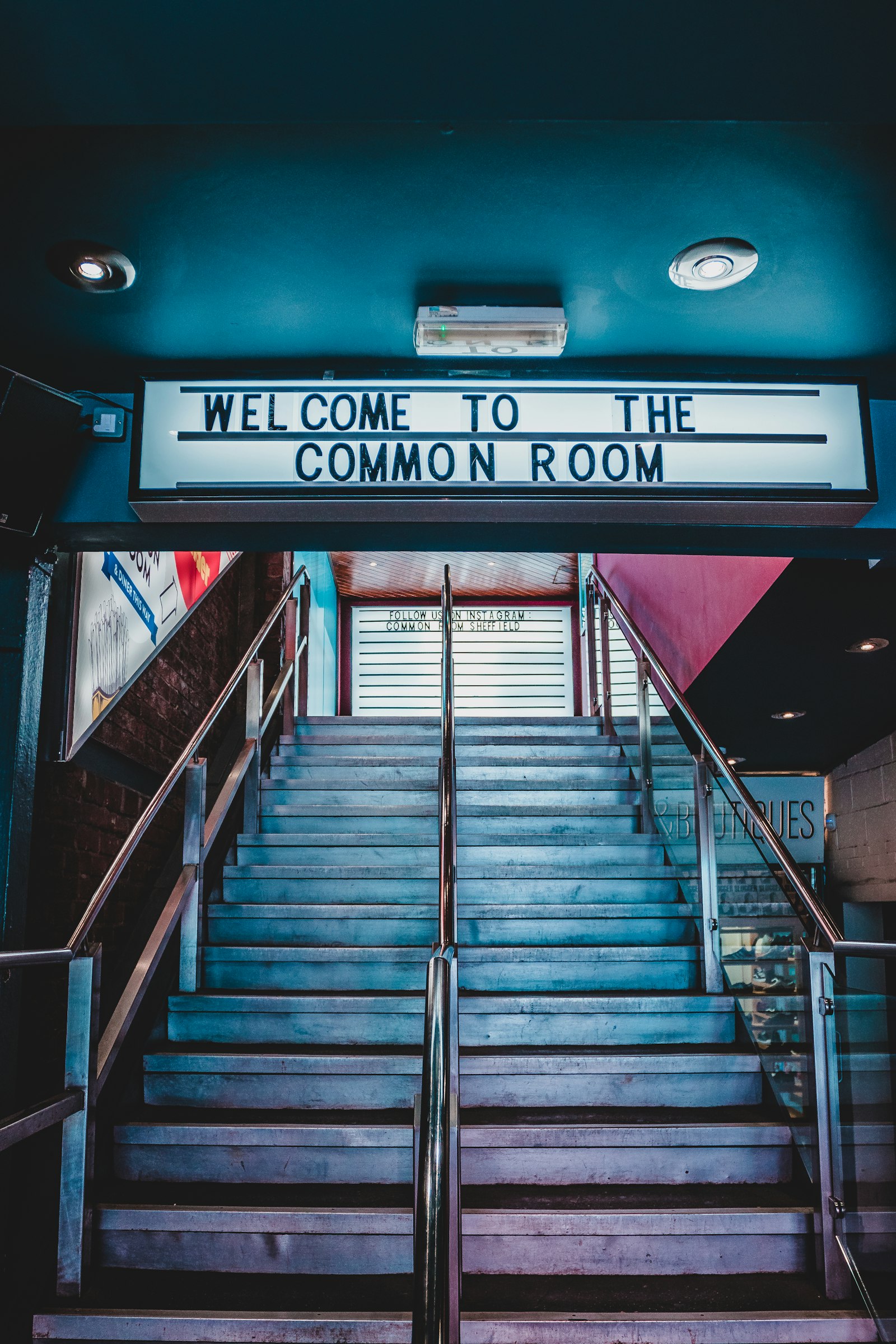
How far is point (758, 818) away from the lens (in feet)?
12.3

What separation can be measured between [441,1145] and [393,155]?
203cm

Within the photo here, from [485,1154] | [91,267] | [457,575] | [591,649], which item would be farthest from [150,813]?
[457,575]

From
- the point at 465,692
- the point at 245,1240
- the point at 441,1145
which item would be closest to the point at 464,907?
the point at 245,1240

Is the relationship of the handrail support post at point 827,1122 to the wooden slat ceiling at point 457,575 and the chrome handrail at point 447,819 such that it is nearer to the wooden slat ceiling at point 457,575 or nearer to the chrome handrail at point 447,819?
the chrome handrail at point 447,819

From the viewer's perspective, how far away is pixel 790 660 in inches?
211

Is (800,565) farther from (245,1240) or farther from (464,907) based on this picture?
(245,1240)

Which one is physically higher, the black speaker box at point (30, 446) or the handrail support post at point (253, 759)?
the black speaker box at point (30, 446)

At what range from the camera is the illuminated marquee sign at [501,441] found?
2.98 m

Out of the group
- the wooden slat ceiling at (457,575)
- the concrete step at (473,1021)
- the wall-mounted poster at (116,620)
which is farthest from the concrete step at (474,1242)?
the wooden slat ceiling at (457,575)

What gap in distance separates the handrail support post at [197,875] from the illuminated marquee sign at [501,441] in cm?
161

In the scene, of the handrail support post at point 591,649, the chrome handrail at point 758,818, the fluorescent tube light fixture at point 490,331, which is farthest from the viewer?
the handrail support post at point 591,649

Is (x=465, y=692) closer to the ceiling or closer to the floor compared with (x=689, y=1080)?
closer to the ceiling

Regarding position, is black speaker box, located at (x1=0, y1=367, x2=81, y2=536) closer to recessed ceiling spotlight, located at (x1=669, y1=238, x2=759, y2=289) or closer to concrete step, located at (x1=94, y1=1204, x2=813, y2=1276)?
recessed ceiling spotlight, located at (x1=669, y1=238, x2=759, y2=289)

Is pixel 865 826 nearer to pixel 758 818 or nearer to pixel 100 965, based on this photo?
pixel 758 818
